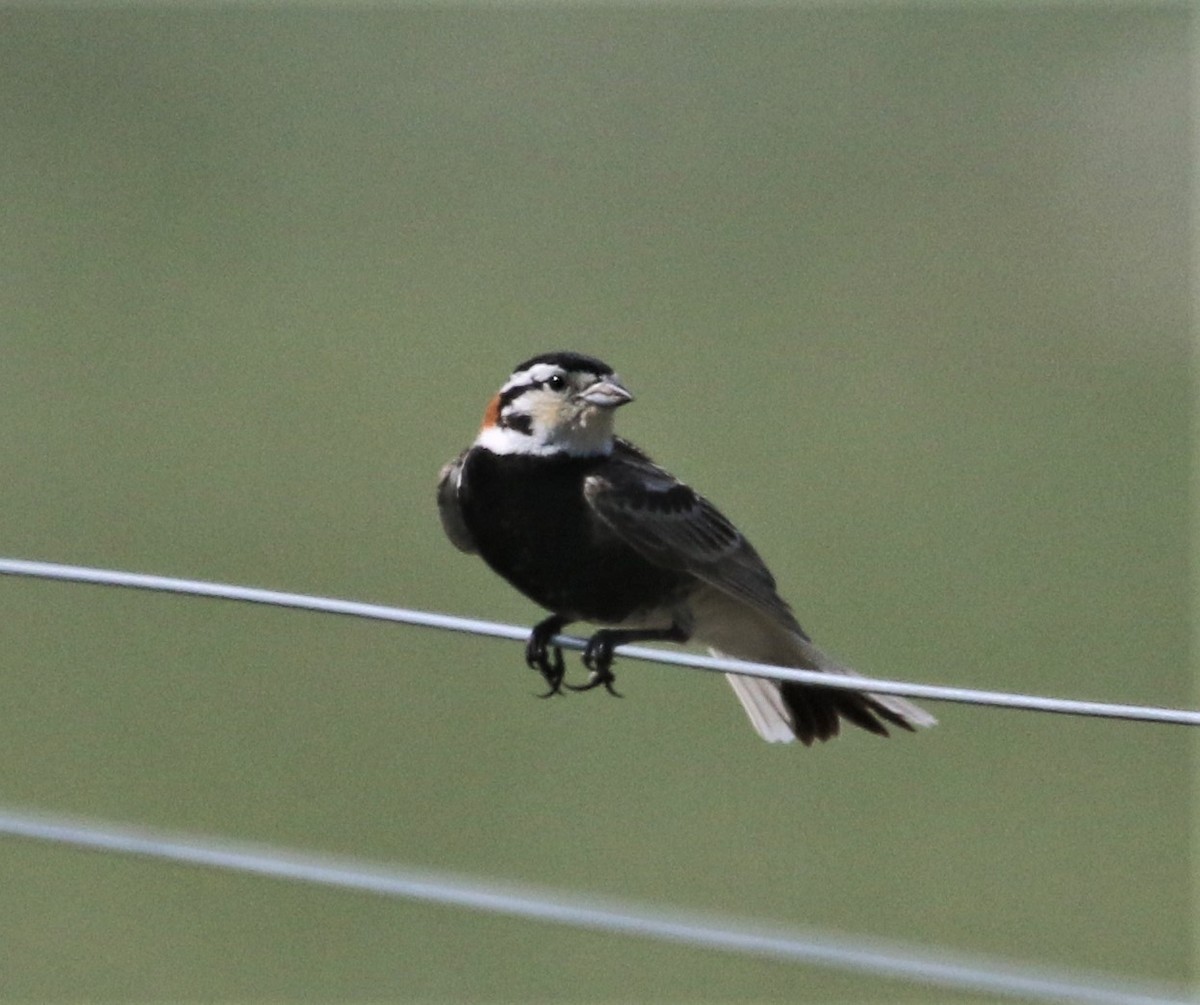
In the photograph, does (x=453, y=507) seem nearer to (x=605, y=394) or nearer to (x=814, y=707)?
(x=605, y=394)

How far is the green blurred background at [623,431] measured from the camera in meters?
7.40

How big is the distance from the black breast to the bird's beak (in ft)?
0.48

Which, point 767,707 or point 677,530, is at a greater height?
point 677,530

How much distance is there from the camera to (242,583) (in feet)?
26.7

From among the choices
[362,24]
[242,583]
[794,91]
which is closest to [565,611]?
[242,583]

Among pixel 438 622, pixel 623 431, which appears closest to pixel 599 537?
pixel 438 622

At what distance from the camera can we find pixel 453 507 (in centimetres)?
475

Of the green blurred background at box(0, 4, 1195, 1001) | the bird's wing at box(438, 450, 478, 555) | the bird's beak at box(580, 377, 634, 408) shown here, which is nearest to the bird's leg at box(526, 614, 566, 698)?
the bird's wing at box(438, 450, 478, 555)

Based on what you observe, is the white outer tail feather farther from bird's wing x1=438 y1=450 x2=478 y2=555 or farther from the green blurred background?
the green blurred background

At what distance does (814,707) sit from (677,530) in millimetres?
565

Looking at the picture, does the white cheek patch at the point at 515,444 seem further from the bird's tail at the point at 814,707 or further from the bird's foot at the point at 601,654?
the bird's tail at the point at 814,707

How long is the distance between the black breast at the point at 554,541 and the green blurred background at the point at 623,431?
273 centimetres

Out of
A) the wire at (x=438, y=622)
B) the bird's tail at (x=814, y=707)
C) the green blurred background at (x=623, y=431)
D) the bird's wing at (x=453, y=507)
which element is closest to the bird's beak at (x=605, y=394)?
the bird's wing at (x=453, y=507)

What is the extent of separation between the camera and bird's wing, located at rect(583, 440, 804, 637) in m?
4.57
